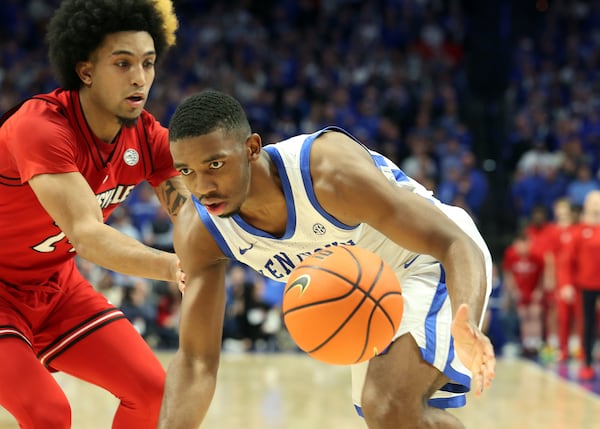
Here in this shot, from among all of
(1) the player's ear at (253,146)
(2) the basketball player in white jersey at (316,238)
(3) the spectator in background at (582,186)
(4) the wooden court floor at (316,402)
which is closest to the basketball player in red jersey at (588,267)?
(4) the wooden court floor at (316,402)

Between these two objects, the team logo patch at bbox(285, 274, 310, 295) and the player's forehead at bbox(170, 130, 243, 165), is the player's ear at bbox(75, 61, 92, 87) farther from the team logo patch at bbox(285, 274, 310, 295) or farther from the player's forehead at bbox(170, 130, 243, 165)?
the team logo patch at bbox(285, 274, 310, 295)

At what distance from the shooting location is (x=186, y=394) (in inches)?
140

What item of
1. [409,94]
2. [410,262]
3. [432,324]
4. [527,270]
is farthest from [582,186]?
[432,324]

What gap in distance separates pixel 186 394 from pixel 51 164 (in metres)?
1.08

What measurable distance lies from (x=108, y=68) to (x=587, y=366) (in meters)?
7.47

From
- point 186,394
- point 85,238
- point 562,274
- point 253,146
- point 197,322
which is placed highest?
point 253,146

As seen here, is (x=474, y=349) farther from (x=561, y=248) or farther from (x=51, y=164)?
(x=561, y=248)

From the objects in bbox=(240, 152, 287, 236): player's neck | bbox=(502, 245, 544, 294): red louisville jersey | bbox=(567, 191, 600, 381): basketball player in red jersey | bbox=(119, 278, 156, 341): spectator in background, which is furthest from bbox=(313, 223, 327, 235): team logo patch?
bbox=(502, 245, 544, 294): red louisville jersey

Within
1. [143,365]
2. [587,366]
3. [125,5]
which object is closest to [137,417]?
[143,365]

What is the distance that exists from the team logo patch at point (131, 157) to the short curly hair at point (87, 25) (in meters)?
0.37

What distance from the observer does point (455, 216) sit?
3820mm

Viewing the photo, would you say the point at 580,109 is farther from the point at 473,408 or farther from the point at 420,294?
the point at 420,294

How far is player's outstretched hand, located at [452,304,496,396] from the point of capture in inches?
104

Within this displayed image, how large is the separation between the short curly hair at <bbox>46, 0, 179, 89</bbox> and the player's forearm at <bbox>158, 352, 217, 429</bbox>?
4.50 ft
